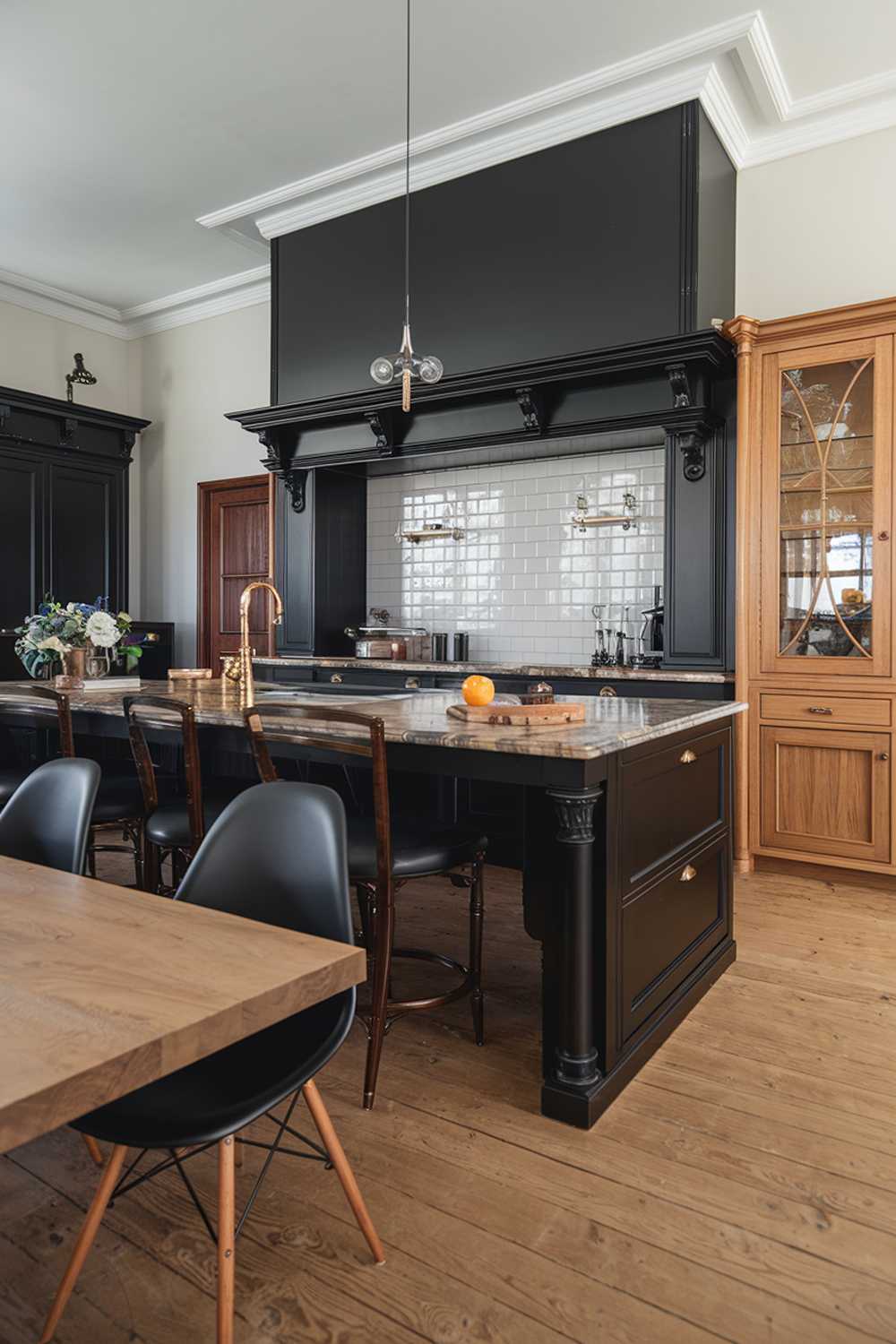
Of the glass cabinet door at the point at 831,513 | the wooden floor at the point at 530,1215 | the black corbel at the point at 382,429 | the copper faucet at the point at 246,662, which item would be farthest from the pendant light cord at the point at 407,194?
the wooden floor at the point at 530,1215

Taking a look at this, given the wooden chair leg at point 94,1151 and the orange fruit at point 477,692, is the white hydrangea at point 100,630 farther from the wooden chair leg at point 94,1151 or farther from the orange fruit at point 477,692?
the wooden chair leg at point 94,1151

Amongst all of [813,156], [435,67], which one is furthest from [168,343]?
[813,156]

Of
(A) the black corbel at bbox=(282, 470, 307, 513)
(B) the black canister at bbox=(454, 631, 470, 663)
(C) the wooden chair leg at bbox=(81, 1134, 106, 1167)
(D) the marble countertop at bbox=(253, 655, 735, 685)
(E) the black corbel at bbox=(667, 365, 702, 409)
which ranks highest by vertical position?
(E) the black corbel at bbox=(667, 365, 702, 409)

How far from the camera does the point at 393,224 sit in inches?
201

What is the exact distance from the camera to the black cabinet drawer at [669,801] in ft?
7.18

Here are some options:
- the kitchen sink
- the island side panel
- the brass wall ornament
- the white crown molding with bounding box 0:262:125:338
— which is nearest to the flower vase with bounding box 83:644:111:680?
the kitchen sink

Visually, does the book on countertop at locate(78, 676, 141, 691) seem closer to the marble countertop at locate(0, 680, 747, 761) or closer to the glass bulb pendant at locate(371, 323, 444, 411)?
the marble countertop at locate(0, 680, 747, 761)

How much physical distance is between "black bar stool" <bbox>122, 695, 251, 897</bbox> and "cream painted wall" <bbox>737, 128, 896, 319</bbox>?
365 cm

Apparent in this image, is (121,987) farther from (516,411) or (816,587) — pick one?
(516,411)

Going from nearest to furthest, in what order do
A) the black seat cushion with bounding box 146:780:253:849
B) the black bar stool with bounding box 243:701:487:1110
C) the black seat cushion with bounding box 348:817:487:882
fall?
the black bar stool with bounding box 243:701:487:1110 < the black seat cushion with bounding box 348:817:487:882 < the black seat cushion with bounding box 146:780:253:849

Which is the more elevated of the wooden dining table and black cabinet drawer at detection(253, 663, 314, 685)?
black cabinet drawer at detection(253, 663, 314, 685)

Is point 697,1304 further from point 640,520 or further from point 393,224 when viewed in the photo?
point 393,224

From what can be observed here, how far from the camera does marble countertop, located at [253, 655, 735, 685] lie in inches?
163

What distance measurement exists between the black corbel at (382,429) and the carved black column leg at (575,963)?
3.56 m
